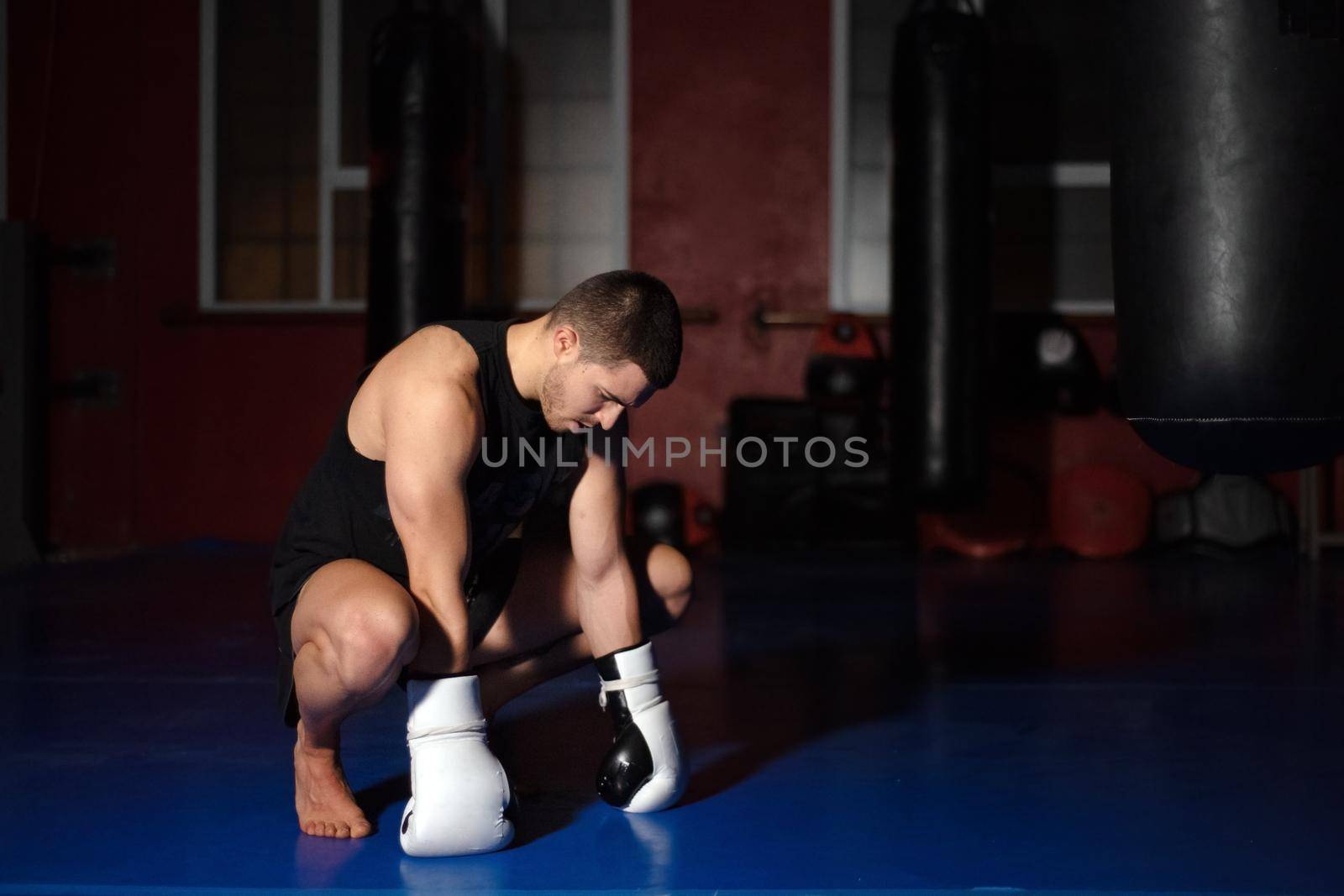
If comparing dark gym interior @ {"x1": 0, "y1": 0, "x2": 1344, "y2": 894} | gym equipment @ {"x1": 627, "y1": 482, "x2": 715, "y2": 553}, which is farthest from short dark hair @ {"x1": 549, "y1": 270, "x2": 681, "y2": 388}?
gym equipment @ {"x1": 627, "y1": 482, "x2": 715, "y2": 553}

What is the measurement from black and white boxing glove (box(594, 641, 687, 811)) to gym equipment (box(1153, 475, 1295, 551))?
4.18m

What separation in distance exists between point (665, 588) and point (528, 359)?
1.71 feet

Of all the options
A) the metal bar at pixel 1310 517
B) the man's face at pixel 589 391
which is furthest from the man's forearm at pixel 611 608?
the metal bar at pixel 1310 517

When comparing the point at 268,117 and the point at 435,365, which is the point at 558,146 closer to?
the point at 268,117

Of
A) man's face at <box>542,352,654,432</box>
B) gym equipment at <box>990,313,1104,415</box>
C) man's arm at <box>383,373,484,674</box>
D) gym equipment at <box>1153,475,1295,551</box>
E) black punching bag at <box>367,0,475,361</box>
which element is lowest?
gym equipment at <box>1153,475,1295,551</box>

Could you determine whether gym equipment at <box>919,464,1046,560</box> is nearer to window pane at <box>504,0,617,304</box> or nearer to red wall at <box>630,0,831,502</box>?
red wall at <box>630,0,831,502</box>

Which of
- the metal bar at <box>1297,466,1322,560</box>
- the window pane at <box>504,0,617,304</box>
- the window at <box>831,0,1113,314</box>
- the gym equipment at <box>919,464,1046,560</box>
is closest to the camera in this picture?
the metal bar at <box>1297,466,1322,560</box>

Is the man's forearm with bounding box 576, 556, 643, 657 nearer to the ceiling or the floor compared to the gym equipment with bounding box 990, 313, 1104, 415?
nearer to the floor

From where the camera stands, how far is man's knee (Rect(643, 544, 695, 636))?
83.7 inches

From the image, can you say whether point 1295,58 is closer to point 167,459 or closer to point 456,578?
point 456,578

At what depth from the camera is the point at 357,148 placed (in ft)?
19.9

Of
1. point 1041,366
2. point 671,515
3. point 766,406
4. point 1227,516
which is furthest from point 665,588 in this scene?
point 1227,516

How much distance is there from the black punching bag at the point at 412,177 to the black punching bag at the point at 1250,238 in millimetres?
3309

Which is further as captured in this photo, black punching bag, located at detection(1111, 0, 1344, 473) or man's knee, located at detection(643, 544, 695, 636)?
man's knee, located at detection(643, 544, 695, 636)
